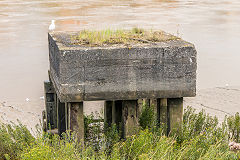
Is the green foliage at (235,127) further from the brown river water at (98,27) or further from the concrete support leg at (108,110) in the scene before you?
the brown river water at (98,27)

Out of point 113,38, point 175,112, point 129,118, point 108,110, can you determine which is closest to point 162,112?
point 175,112

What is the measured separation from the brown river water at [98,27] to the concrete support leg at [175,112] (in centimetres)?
462

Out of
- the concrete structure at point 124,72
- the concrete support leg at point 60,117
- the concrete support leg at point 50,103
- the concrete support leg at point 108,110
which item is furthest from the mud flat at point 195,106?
the concrete structure at point 124,72

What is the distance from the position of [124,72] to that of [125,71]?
0.6 inches

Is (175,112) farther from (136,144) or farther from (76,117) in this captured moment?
(76,117)

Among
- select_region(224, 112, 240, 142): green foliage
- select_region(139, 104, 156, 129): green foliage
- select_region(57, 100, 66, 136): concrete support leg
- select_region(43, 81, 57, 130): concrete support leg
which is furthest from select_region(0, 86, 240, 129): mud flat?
select_region(139, 104, 156, 129): green foliage

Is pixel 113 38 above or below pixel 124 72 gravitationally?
above

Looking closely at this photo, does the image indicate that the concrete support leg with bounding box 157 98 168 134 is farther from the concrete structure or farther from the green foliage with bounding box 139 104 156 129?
the concrete structure

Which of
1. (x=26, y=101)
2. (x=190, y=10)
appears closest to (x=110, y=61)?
(x=26, y=101)

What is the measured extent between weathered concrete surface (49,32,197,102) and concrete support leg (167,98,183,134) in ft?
0.67

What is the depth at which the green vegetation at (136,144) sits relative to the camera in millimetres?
4094

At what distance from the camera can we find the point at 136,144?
4512 millimetres

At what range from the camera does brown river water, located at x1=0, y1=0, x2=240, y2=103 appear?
34.7 ft

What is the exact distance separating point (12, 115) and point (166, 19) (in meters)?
12.1
